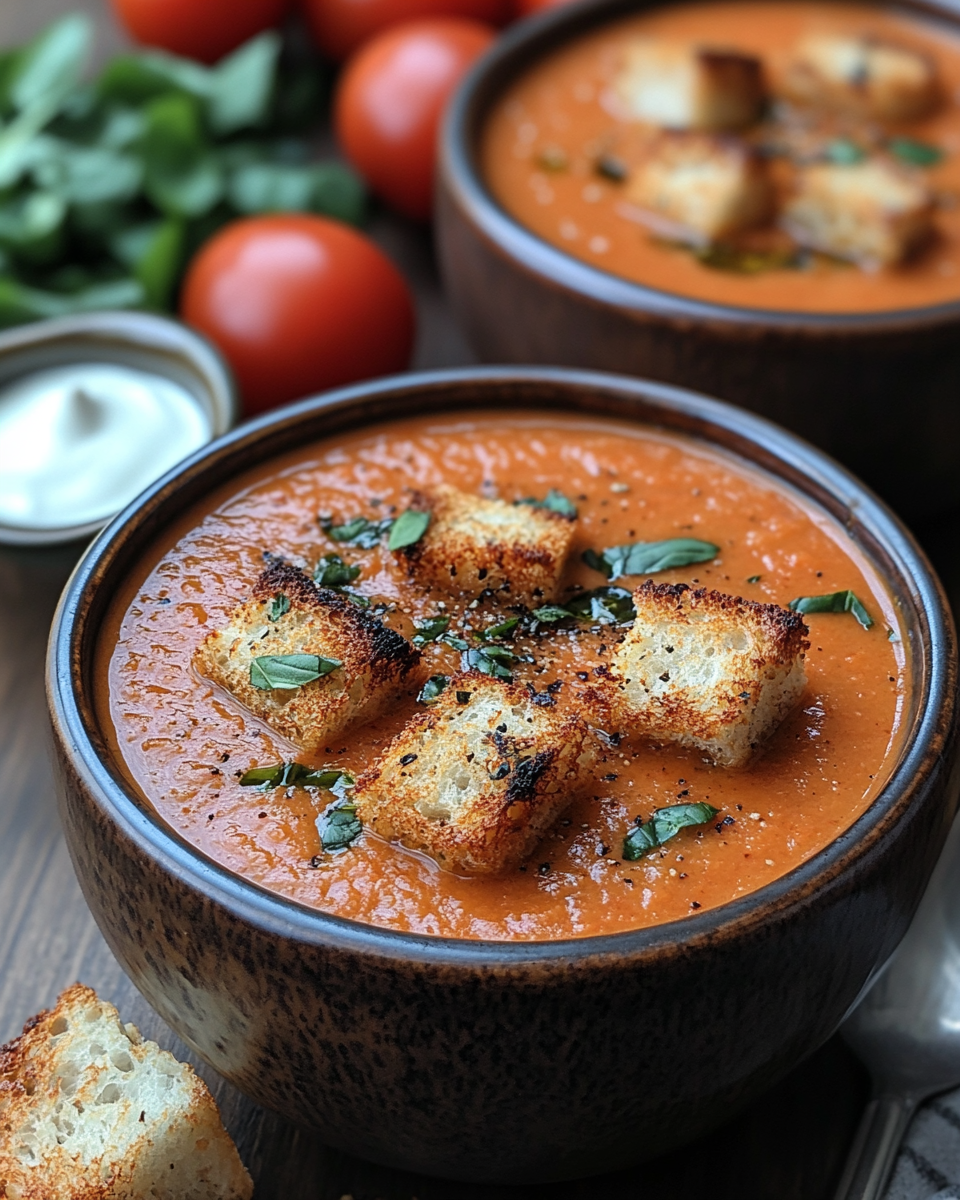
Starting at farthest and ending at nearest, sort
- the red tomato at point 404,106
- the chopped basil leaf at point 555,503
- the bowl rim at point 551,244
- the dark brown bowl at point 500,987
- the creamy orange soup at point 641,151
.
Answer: the red tomato at point 404,106 → the creamy orange soup at point 641,151 → the bowl rim at point 551,244 → the chopped basil leaf at point 555,503 → the dark brown bowl at point 500,987

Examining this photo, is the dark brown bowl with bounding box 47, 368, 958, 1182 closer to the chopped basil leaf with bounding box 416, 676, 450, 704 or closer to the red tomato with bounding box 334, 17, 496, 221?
the chopped basil leaf with bounding box 416, 676, 450, 704

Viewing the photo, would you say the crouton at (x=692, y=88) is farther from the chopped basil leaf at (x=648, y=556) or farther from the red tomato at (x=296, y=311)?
the chopped basil leaf at (x=648, y=556)

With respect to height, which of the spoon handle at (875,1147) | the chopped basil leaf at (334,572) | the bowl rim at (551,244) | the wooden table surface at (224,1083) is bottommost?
the wooden table surface at (224,1083)

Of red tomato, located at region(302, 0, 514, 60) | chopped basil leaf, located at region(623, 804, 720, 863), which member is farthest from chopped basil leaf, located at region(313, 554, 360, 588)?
red tomato, located at region(302, 0, 514, 60)

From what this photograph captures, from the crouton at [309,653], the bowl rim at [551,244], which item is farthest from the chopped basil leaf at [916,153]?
the crouton at [309,653]

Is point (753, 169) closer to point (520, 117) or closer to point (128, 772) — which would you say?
point (520, 117)

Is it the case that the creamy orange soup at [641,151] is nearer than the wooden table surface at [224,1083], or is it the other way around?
the wooden table surface at [224,1083]

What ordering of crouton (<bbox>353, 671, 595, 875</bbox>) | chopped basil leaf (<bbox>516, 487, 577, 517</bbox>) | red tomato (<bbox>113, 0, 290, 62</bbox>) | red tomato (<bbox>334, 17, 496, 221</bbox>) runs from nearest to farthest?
crouton (<bbox>353, 671, 595, 875</bbox>)
chopped basil leaf (<bbox>516, 487, 577, 517</bbox>)
red tomato (<bbox>334, 17, 496, 221</bbox>)
red tomato (<bbox>113, 0, 290, 62</bbox>)
